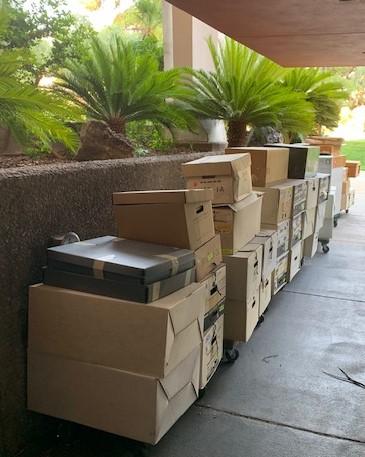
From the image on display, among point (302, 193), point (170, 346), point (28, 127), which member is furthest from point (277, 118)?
point (170, 346)

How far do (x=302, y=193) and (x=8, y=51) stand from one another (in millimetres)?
2396

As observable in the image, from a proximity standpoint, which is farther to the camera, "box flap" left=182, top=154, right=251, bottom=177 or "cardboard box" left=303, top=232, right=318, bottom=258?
"cardboard box" left=303, top=232, right=318, bottom=258

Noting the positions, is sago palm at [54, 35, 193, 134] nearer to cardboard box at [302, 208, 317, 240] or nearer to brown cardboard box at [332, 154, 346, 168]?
cardboard box at [302, 208, 317, 240]

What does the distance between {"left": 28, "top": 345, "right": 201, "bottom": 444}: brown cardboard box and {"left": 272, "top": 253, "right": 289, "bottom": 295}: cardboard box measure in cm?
157

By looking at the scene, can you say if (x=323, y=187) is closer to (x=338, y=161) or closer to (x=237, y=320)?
(x=338, y=161)

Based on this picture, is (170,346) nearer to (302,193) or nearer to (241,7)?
(241,7)

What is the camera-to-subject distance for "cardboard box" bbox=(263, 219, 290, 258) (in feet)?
10.3

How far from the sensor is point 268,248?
285 cm

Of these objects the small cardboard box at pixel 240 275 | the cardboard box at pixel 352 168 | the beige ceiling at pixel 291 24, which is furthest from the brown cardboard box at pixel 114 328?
the cardboard box at pixel 352 168

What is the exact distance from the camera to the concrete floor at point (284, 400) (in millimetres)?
1838

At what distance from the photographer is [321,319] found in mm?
3162

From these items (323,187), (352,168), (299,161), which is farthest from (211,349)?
(352,168)

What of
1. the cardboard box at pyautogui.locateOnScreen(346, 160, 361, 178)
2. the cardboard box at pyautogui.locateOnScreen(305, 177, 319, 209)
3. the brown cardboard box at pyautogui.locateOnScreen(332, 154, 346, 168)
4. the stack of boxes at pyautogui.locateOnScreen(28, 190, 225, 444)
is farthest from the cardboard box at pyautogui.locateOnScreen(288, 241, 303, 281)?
the cardboard box at pyautogui.locateOnScreen(346, 160, 361, 178)

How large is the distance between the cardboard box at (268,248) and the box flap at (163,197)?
0.86 meters
